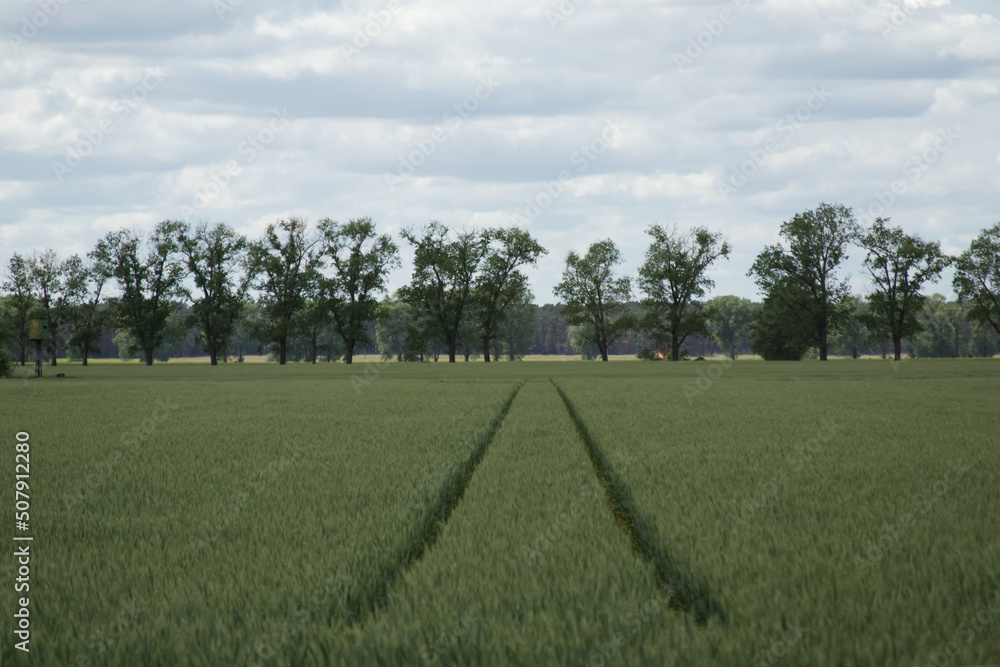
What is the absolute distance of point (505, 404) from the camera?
19656mm

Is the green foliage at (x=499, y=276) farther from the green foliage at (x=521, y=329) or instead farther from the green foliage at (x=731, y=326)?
the green foliage at (x=731, y=326)

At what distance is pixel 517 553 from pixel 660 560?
2.85 feet

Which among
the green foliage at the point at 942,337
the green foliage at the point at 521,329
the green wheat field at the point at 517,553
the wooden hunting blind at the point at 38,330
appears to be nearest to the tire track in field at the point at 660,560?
the green wheat field at the point at 517,553

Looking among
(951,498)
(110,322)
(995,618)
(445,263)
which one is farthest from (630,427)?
(110,322)

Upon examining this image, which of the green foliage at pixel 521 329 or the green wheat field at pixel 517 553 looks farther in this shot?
the green foliage at pixel 521 329

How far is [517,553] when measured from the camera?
464 cm

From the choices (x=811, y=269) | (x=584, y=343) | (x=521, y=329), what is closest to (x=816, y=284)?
(x=811, y=269)

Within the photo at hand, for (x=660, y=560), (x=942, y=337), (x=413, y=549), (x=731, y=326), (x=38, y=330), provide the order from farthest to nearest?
(x=731, y=326) → (x=942, y=337) → (x=38, y=330) → (x=413, y=549) → (x=660, y=560)

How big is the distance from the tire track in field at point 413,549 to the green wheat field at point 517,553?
0.03 metres

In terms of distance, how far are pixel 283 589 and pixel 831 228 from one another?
83.0 meters

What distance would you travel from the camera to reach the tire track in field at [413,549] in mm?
3842

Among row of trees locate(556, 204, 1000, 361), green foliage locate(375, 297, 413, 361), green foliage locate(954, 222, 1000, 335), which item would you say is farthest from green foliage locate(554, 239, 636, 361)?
green foliage locate(375, 297, 413, 361)

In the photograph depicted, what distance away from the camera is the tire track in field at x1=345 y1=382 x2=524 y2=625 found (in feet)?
12.6

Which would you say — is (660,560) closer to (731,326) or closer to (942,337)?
(942,337)
